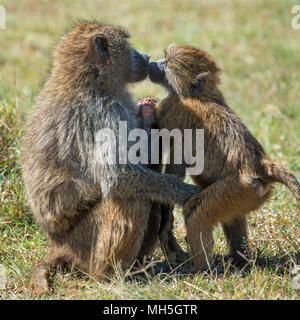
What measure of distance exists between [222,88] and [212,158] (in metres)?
4.10

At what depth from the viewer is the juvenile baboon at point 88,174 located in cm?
316

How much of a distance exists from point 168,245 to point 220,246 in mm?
419

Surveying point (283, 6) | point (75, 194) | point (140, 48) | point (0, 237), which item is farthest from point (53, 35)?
point (75, 194)

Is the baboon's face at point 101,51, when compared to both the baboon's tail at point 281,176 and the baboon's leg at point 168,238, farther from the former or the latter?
the baboon's tail at point 281,176

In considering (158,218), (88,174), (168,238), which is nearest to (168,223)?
(158,218)

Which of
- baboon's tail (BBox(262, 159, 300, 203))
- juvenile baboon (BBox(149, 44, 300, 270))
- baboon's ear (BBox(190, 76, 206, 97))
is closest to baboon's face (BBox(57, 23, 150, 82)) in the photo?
juvenile baboon (BBox(149, 44, 300, 270))

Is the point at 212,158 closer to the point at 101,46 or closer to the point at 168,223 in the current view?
the point at 168,223

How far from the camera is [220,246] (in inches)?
150

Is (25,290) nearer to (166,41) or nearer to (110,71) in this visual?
(110,71)

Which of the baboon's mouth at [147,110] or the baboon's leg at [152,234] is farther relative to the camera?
the baboon's mouth at [147,110]

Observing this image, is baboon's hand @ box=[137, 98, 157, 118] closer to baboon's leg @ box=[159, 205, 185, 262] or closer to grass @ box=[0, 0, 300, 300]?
baboon's leg @ box=[159, 205, 185, 262]

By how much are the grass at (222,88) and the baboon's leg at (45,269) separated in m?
0.06

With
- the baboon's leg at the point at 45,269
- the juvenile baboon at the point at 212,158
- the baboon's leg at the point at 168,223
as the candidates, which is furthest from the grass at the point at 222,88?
the juvenile baboon at the point at 212,158

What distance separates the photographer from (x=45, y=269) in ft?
A: 10.9
